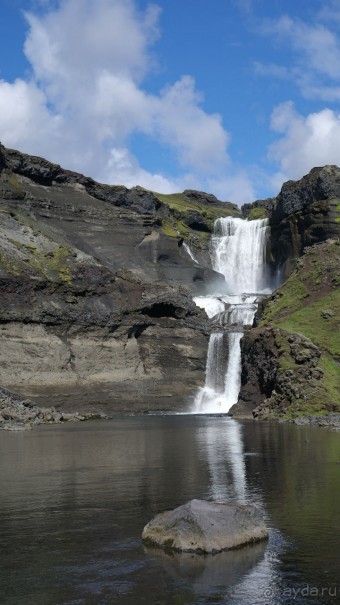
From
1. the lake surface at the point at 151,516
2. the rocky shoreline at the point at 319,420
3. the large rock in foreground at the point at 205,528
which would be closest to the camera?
the lake surface at the point at 151,516

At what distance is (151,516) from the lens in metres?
23.5

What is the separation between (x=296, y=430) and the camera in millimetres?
58562

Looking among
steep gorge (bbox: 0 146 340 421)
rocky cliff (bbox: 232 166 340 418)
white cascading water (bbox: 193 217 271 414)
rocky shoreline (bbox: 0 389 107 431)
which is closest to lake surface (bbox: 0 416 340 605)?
rocky shoreline (bbox: 0 389 107 431)

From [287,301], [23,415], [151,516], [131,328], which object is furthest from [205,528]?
[131,328]

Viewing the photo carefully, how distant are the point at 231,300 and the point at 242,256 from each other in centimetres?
2849

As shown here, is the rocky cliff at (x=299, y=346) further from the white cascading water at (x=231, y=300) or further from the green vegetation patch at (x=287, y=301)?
the white cascading water at (x=231, y=300)

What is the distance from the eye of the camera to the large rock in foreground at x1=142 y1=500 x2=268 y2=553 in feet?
61.5

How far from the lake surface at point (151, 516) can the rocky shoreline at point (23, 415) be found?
21062mm

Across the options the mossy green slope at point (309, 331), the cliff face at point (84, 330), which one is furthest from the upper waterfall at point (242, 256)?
the mossy green slope at point (309, 331)

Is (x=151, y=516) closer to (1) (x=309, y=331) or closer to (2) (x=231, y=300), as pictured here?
(1) (x=309, y=331)

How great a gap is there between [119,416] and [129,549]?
242ft

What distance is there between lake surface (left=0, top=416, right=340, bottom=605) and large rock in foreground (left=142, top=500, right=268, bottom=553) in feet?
1.16

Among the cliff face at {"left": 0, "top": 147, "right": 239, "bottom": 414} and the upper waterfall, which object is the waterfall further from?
the cliff face at {"left": 0, "top": 147, "right": 239, "bottom": 414}

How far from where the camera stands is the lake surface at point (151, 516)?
15898 millimetres
